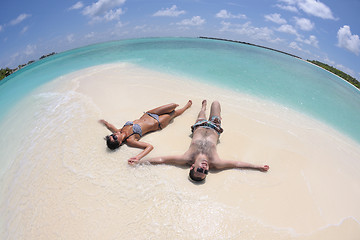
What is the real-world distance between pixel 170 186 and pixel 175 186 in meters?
0.10

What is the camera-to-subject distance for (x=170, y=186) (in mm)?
3299

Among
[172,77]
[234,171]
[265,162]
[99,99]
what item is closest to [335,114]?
[265,162]

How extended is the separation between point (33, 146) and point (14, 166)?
2.03ft

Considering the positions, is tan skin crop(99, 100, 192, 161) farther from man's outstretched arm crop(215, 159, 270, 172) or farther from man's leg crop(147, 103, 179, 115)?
man's outstretched arm crop(215, 159, 270, 172)

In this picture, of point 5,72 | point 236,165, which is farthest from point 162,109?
point 5,72

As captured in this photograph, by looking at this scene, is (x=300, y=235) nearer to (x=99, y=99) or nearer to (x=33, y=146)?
(x=33, y=146)

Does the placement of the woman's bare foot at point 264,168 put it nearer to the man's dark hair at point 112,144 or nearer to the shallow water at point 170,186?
the shallow water at point 170,186

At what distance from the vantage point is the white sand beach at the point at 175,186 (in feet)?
8.98

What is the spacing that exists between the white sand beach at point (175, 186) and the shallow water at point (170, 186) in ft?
0.06

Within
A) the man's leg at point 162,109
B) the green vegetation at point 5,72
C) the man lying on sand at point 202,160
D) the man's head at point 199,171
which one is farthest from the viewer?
the green vegetation at point 5,72

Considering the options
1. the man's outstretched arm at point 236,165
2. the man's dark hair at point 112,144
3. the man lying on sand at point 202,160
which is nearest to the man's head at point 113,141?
the man's dark hair at point 112,144

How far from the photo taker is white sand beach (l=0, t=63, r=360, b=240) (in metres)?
2.74

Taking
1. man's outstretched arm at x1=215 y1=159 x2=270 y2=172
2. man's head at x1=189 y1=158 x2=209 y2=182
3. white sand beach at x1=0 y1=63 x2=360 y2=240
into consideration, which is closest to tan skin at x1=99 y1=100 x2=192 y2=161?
white sand beach at x1=0 y1=63 x2=360 y2=240

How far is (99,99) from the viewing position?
666 cm
